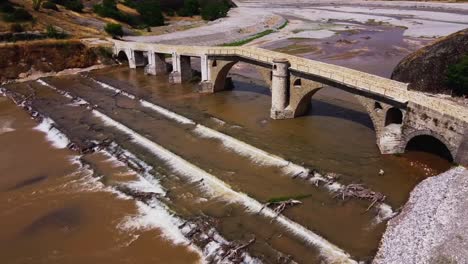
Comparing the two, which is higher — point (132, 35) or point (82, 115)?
point (132, 35)

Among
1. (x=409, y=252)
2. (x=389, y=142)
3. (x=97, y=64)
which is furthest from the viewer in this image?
(x=97, y=64)

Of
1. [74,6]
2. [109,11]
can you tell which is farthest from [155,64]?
[74,6]

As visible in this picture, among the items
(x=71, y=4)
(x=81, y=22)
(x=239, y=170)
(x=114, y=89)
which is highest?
(x=71, y=4)

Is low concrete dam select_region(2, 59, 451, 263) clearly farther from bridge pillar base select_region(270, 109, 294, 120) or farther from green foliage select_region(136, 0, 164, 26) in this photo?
green foliage select_region(136, 0, 164, 26)

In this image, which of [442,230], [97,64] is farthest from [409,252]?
[97,64]

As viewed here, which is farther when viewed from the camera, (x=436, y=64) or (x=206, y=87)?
(x=206, y=87)

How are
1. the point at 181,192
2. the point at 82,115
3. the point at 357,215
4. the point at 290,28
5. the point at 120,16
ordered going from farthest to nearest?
the point at 290,28 → the point at 120,16 → the point at 82,115 → the point at 181,192 → the point at 357,215

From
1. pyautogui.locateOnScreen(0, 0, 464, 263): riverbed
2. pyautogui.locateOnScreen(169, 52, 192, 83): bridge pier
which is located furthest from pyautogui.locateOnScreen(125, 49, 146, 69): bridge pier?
pyautogui.locateOnScreen(0, 0, 464, 263): riverbed

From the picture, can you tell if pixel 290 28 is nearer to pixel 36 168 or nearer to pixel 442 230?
pixel 36 168

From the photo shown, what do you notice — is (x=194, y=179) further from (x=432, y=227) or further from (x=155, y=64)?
(x=155, y=64)
